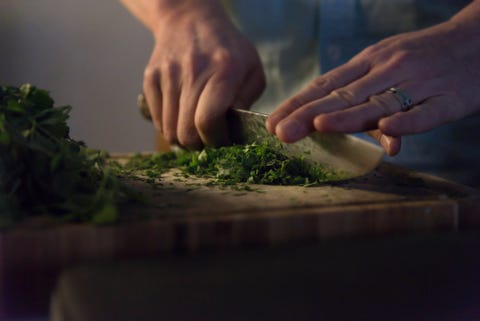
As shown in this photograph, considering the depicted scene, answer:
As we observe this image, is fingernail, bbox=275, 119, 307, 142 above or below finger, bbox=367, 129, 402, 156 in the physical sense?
above

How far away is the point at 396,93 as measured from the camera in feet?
3.77

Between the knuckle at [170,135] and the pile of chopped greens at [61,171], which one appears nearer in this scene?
the pile of chopped greens at [61,171]

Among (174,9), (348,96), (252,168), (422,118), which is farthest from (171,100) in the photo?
(422,118)

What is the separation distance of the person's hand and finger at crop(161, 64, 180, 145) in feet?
1.51

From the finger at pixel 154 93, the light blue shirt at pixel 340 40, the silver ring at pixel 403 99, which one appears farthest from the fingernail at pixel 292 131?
the light blue shirt at pixel 340 40

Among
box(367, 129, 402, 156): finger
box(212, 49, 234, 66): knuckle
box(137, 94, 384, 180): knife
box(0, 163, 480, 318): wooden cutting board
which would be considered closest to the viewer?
box(0, 163, 480, 318): wooden cutting board

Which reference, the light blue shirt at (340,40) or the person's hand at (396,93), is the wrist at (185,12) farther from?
the person's hand at (396,93)

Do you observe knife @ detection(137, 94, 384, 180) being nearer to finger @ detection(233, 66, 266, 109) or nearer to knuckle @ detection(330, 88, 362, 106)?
knuckle @ detection(330, 88, 362, 106)

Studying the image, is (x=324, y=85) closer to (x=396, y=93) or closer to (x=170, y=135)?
(x=396, y=93)

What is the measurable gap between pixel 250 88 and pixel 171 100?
8.6 inches

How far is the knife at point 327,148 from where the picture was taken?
1.01 meters

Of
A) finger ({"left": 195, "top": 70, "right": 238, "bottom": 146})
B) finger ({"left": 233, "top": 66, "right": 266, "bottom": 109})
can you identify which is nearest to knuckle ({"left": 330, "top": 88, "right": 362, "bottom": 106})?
finger ({"left": 195, "top": 70, "right": 238, "bottom": 146})

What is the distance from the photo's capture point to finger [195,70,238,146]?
141cm

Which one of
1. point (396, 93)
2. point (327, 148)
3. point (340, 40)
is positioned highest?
point (340, 40)
